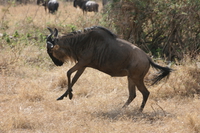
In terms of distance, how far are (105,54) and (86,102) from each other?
3.35 feet

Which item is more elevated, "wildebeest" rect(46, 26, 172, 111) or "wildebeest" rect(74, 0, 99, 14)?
"wildebeest" rect(46, 26, 172, 111)

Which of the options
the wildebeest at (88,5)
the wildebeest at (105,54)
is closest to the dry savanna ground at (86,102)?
the wildebeest at (105,54)

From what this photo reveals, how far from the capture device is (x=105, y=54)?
6336 millimetres

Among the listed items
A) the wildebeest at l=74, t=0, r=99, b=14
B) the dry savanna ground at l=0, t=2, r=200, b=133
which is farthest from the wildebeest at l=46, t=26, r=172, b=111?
the wildebeest at l=74, t=0, r=99, b=14

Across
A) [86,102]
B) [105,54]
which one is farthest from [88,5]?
[105,54]

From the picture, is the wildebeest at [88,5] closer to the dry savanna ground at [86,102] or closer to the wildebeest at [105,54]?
the dry savanna ground at [86,102]

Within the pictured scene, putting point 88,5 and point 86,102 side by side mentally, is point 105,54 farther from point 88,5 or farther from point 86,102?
point 88,5

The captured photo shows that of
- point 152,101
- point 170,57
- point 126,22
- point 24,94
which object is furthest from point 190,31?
point 24,94

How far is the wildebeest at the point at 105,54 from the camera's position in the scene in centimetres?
629

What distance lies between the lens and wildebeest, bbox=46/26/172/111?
6285mm

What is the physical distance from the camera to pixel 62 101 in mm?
6832

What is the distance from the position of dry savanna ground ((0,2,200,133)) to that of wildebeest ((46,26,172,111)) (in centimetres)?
47

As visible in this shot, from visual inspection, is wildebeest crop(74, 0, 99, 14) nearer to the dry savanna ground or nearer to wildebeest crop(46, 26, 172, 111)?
the dry savanna ground

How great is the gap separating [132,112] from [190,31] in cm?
424
